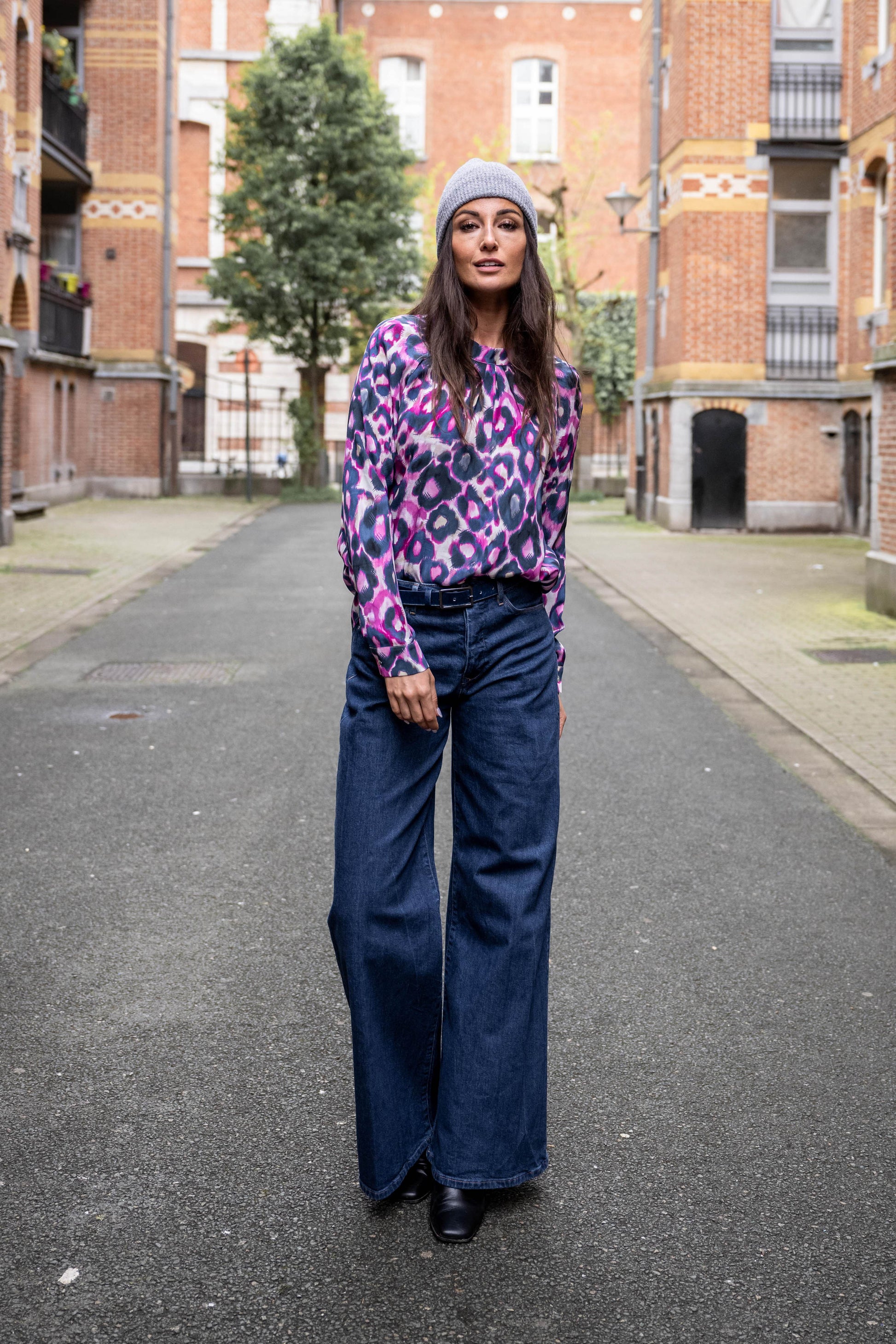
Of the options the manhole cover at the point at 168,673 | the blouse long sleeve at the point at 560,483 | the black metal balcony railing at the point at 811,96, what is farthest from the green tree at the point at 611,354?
the blouse long sleeve at the point at 560,483

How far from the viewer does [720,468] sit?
86.4ft

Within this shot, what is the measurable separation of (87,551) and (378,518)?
1758 cm

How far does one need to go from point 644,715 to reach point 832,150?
19071 millimetres

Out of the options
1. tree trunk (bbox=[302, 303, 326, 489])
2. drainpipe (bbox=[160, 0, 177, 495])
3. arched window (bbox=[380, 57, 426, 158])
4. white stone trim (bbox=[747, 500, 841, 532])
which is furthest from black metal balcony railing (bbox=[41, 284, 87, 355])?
arched window (bbox=[380, 57, 426, 158])

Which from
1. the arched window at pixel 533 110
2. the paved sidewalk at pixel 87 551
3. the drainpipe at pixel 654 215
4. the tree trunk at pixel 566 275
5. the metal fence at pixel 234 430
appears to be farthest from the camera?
the arched window at pixel 533 110

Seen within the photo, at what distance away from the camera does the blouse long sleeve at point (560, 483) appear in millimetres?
3266

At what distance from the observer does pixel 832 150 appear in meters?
25.7

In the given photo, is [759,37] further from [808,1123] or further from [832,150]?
[808,1123]

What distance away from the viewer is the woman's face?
3109 millimetres

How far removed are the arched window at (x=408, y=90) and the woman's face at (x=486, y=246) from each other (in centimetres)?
4838

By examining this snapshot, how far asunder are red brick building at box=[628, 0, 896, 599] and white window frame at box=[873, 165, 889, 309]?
1.22 ft

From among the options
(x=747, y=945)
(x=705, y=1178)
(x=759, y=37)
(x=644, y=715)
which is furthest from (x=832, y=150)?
(x=705, y=1178)

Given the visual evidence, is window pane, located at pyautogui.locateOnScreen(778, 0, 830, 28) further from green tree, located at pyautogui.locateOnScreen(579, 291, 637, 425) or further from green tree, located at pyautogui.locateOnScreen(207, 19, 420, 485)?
green tree, located at pyautogui.locateOnScreen(579, 291, 637, 425)

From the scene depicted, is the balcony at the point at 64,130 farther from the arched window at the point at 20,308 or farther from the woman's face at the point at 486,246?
the woman's face at the point at 486,246
